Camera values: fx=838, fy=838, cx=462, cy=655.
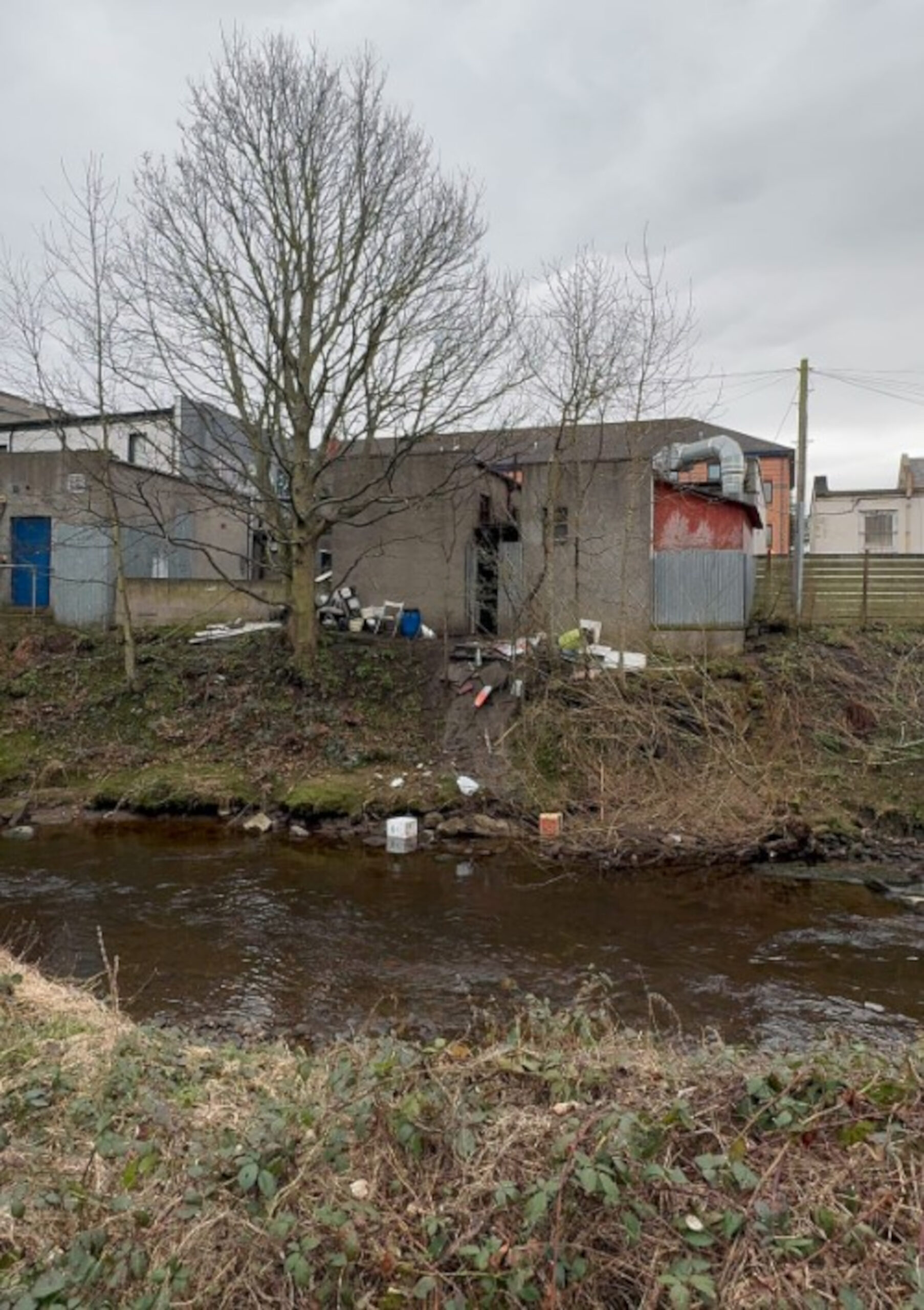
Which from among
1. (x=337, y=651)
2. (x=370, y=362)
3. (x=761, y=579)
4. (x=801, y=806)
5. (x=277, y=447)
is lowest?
(x=801, y=806)

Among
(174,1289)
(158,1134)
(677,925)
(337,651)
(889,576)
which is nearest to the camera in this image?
(174,1289)

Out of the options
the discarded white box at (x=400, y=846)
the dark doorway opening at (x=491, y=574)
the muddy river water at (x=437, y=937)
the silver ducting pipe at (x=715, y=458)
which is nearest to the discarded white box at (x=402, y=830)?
the discarded white box at (x=400, y=846)

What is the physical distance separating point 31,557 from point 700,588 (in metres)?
17.3

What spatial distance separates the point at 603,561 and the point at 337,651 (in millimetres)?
6067

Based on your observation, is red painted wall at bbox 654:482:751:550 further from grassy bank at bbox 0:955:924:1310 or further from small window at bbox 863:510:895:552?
small window at bbox 863:510:895:552

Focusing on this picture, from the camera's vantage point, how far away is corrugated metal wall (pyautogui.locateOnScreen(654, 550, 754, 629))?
17.4 m

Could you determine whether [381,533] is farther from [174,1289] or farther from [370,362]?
[174,1289]

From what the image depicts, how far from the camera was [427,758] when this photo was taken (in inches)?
574

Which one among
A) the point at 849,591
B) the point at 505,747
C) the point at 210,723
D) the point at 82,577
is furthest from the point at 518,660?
the point at 82,577

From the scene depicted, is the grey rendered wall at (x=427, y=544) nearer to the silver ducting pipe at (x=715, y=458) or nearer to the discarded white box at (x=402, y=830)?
the silver ducting pipe at (x=715, y=458)

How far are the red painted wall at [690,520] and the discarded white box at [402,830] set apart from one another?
29.7 feet

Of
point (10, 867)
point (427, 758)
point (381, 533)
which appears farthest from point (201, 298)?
point (10, 867)

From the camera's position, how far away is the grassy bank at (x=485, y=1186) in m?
2.46

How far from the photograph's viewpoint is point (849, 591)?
19.2 m
